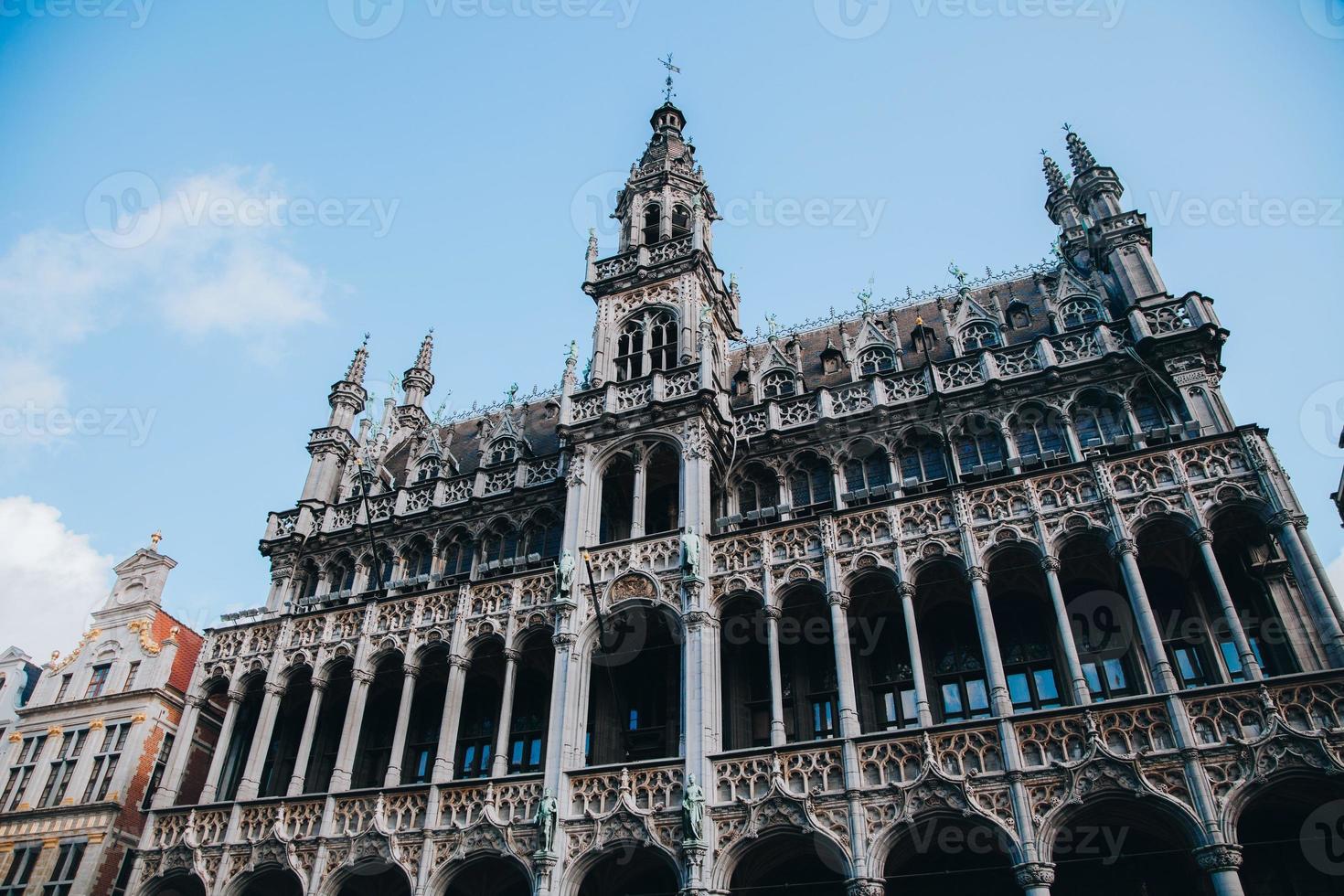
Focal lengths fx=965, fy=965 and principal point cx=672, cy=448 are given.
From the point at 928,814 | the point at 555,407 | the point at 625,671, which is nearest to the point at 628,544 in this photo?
the point at 625,671

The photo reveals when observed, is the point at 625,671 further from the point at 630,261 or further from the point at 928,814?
the point at 630,261

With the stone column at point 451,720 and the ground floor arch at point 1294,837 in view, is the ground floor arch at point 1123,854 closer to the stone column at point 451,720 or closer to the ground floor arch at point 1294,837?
the ground floor arch at point 1294,837

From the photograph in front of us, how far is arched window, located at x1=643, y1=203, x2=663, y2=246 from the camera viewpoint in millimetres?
34125

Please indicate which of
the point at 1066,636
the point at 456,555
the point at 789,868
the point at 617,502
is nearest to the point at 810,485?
the point at 617,502

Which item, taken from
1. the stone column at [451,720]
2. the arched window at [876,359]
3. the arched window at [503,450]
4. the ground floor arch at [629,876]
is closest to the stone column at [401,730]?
the stone column at [451,720]

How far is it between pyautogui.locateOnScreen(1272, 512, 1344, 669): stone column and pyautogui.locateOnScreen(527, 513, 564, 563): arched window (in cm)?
1918

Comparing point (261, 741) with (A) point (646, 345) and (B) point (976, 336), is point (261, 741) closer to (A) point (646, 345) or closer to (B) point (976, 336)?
(A) point (646, 345)

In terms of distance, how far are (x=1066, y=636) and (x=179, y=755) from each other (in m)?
24.5

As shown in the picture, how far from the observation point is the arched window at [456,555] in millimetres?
31672

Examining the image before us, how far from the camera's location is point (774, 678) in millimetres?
22312

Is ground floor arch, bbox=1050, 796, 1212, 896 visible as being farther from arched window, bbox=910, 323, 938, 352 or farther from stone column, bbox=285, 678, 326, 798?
stone column, bbox=285, 678, 326, 798

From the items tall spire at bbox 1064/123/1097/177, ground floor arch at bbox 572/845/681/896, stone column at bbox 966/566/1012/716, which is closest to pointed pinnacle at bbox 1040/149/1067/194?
tall spire at bbox 1064/123/1097/177

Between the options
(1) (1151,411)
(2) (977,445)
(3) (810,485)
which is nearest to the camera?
(1) (1151,411)

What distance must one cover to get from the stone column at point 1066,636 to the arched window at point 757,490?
8338mm
